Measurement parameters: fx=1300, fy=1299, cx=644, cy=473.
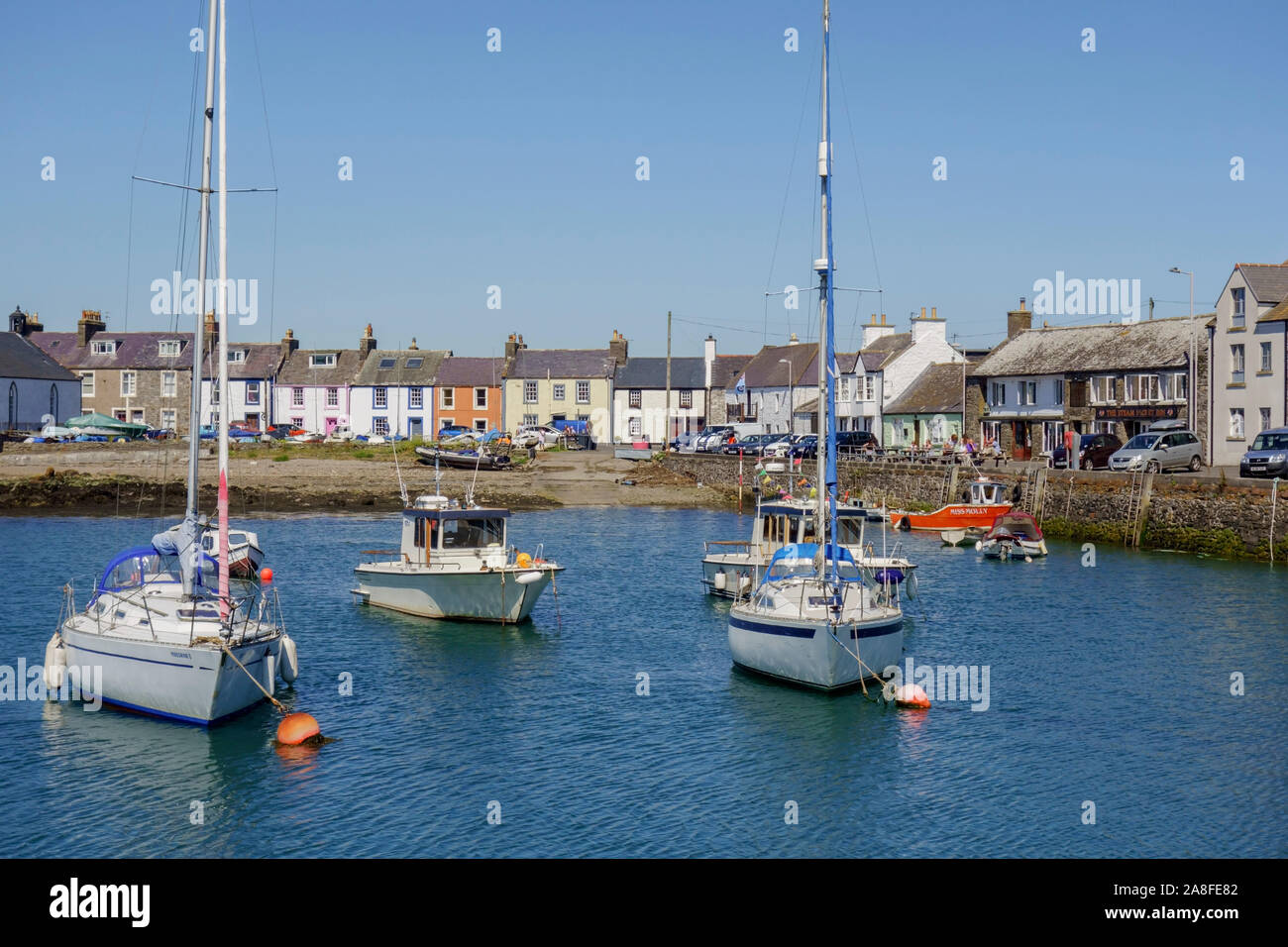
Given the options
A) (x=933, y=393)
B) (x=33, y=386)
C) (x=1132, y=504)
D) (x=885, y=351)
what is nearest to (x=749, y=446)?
(x=933, y=393)

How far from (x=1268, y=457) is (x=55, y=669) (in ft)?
→ 138

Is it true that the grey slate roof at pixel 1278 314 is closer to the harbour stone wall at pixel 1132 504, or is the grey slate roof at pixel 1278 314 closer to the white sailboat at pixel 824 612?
the harbour stone wall at pixel 1132 504

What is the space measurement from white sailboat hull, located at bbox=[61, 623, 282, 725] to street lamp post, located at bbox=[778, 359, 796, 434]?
69638 millimetres

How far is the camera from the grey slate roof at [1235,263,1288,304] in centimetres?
5725

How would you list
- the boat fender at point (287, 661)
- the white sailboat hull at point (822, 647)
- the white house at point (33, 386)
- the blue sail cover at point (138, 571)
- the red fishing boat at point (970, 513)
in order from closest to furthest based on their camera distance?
the white sailboat hull at point (822, 647)
the boat fender at point (287, 661)
the blue sail cover at point (138, 571)
the red fishing boat at point (970, 513)
the white house at point (33, 386)

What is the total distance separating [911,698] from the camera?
2545 cm

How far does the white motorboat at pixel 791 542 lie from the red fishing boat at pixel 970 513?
58.4 feet

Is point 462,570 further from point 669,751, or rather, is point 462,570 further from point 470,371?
point 470,371

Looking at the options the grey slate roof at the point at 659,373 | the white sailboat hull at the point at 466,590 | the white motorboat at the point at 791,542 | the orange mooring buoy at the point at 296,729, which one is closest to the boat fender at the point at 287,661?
the orange mooring buoy at the point at 296,729

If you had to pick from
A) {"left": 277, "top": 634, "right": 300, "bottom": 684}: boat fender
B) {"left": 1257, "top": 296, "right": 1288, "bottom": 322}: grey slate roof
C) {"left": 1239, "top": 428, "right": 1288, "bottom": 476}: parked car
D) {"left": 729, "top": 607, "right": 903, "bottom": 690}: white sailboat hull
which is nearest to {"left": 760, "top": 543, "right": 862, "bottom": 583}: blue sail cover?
{"left": 729, "top": 607, "right": 903, "bottom": 690}: white sailboat hull

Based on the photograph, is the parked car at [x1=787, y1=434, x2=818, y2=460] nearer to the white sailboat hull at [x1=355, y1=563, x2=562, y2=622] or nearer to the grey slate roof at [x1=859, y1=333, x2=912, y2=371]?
the grey slate roof at [x1=859, y1=333, x2=912, y2=371]

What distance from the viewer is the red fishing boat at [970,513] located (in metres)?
55.9

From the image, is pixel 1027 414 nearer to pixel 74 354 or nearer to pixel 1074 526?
pixel 1074 526
